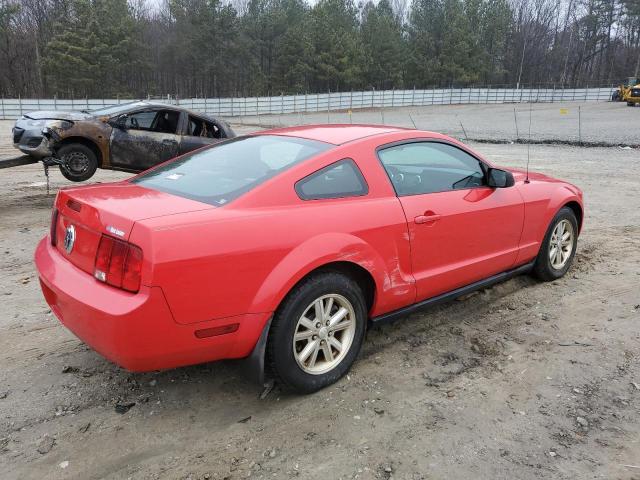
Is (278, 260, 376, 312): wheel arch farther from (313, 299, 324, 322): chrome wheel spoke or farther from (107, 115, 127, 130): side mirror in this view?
Answer: (107, 115, 127, 130): side mirror

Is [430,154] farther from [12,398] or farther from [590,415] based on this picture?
[12,398]

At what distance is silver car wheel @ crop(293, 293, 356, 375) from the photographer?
9.79 feet

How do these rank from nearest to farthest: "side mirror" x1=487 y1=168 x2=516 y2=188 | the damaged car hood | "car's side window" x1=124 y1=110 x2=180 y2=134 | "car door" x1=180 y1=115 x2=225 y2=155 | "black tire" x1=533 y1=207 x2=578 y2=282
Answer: "side mirror" x1=487 y1=168 x2=516 y2=188 → "black tire" x1=533 y1=207 x2=578 y2=282 → the damaged car hood → "car's side window" x1=124 y1=110 x2=180 y2=134 → "car door" x1=180 y1=115 x2=225 y2=155

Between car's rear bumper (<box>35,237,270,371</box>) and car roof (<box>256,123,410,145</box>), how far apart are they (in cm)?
133

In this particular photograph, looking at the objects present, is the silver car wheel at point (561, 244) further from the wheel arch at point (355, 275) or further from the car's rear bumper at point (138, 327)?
the car's rear bumper at point (138, 327)

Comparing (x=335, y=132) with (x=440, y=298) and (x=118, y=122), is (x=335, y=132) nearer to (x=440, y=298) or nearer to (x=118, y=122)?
(x=440, y=298)

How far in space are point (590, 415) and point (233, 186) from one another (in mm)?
2335

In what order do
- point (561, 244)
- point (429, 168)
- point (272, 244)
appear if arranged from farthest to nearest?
point (561, 244) → point (429, 168) → point (272, 244)

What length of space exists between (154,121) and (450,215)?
6539mm

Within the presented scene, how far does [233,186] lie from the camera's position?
304 cm

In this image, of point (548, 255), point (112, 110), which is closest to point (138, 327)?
point (548, 255)

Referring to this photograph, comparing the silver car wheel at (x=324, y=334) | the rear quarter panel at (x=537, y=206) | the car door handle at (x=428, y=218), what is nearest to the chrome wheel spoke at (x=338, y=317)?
the silver car wheel at (x=324, y=334)

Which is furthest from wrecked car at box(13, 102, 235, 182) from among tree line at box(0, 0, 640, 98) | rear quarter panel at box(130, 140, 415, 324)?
tree line at box(0, 0, 640, 98)

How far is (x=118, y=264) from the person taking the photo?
2545mm
